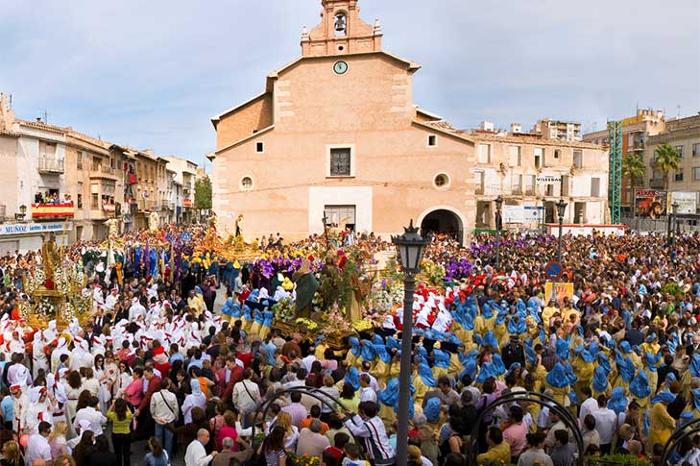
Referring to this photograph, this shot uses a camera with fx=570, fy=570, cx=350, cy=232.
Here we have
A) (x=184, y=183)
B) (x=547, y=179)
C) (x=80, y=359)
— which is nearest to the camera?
(x=80, y=359)

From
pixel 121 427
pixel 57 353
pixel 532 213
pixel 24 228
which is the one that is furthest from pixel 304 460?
pixel 532 213

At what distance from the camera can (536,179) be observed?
51938 millimetres

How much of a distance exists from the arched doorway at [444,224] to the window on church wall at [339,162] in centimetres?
598

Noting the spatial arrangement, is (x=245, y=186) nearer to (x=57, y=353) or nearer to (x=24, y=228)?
(x=24, y=228)

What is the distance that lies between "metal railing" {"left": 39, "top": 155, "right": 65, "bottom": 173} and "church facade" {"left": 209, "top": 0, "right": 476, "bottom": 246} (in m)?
14.9

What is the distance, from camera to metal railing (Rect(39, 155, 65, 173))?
41.1m

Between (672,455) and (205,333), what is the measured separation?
873 centimetres

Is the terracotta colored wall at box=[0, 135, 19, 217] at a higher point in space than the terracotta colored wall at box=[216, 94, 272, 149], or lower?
lower

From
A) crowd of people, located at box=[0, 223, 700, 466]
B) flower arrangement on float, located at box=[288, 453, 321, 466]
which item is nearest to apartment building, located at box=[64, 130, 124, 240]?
crowd of people, located at box=[0, 223, 700, 466]

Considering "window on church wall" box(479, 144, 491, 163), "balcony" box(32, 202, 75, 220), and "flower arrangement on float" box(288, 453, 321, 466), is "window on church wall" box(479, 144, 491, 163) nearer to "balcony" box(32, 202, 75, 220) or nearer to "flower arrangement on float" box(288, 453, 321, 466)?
"balcony" box(32, 202, 75, 220)

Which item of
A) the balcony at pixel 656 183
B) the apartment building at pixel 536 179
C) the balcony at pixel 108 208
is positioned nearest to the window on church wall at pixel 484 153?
the apartment building at pixel 536 179

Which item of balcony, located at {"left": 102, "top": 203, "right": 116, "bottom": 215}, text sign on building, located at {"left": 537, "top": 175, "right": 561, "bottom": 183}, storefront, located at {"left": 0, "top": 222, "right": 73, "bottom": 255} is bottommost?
storefront, located at {"left": 0, "top": 222, "right": 73, "bottom": 255}

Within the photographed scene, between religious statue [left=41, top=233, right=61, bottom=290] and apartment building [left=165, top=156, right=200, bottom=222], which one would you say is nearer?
religious statue [left=41, top=233, right=61, bottom=290]

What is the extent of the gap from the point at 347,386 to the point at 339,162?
92.2 ft
